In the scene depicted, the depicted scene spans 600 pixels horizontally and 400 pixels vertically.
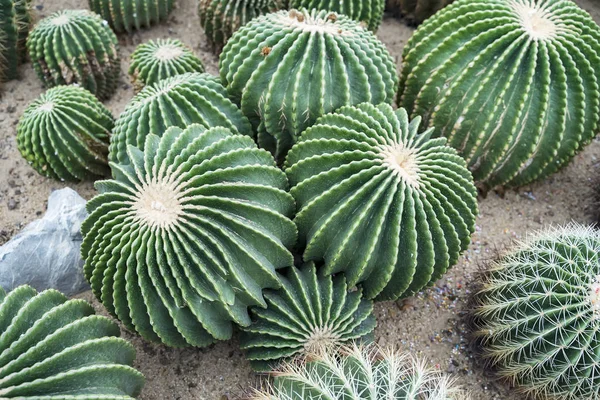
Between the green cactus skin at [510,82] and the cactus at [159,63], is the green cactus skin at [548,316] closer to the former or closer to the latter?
the green cactus skin at [510,82]

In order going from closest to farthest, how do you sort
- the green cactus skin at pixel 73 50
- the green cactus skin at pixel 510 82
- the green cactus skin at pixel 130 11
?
the green cactus skin at pixel 510 82 < the green cactus skin at pixel 73 50 < the green cactus skin at pixel 130 11

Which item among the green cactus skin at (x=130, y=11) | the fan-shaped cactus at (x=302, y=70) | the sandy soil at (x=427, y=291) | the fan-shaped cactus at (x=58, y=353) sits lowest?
the sandy soil at (x=427, y=291)

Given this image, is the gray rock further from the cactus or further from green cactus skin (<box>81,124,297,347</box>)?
the cactus

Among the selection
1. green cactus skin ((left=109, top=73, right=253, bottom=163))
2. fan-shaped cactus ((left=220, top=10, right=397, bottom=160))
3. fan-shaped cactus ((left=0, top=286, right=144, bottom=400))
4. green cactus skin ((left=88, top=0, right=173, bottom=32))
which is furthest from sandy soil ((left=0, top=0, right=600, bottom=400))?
fan-shaped cactus ((left=220, top=10, right=397, bottom=160))

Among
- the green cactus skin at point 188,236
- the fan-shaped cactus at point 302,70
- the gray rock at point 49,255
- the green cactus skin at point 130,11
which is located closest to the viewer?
the green cactus skin at point 188,236

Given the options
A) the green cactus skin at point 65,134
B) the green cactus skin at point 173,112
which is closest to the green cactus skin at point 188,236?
the green cactus skin at point 173,112

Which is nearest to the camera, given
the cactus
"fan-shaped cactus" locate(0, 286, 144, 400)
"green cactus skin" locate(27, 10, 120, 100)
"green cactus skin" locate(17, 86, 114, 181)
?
"fan-shaped cactus" locate(0, 286, 144, 400)

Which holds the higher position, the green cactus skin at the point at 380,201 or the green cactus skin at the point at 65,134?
the green cactus skin at the point at 380,201

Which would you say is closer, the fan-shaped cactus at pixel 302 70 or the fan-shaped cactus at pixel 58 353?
the fan-shaped cactus at pixel 58 353
